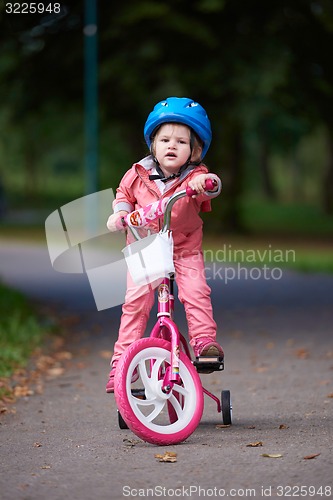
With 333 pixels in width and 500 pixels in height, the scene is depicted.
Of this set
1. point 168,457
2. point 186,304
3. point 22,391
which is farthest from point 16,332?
point 168,457

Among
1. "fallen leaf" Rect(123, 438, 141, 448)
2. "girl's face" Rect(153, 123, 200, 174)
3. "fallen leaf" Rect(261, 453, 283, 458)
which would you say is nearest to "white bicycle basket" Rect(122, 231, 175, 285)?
"girl's face" Rect(153, 123, 200, 174)

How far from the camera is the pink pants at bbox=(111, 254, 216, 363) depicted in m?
5.59

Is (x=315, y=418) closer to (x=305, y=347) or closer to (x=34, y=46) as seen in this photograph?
(x=305, y=347)

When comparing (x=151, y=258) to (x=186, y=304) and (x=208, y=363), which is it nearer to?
(x=186, y=304)

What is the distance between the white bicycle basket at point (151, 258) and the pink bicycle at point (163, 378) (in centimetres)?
3

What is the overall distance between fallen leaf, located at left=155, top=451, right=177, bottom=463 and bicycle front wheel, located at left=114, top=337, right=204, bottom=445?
0.17m

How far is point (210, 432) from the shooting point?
5.75 metres

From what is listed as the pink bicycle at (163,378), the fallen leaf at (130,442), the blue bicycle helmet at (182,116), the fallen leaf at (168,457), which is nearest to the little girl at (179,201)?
the blue bicycle helmet at (182,116)

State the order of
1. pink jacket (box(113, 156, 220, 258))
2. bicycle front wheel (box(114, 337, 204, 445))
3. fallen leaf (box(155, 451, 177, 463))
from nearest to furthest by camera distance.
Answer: fallen leaf (box(155, 451, 177, 463))
bicycle front wheel (box(114, 337, 204, 445))
pink jacket (box(113, 156, 220, 258))

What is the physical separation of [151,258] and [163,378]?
0.57 m

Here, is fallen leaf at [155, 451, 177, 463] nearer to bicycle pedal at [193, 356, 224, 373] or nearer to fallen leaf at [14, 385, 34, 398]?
bicycle pedal at [193, 356, 224, 373]

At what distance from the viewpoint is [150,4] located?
1484cm

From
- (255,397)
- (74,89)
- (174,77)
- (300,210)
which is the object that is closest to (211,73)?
(174,77)

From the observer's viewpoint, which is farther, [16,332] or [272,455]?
[16,332]
